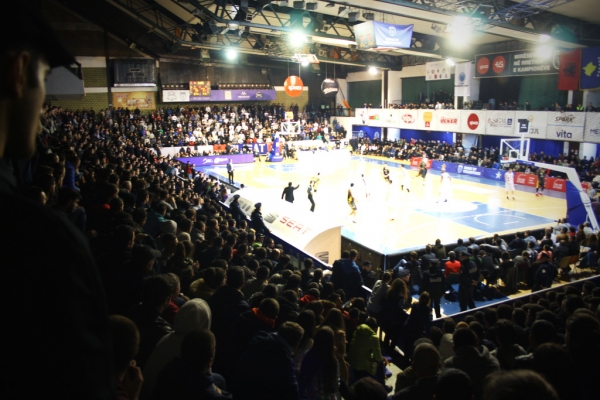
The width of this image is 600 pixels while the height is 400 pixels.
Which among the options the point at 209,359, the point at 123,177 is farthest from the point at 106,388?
the point at 123,177

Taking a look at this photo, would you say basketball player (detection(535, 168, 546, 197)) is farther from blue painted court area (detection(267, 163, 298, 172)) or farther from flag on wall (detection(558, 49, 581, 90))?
blue painted court area (detection(267, 163, 298, 172))

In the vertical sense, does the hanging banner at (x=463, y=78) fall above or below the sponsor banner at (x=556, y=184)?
above

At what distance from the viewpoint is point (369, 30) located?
21.3 meters

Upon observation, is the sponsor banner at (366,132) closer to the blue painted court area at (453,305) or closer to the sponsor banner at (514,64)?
the sponsor banner at (514,64)

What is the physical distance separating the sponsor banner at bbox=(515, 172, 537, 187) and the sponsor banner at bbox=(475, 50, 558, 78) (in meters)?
6.67

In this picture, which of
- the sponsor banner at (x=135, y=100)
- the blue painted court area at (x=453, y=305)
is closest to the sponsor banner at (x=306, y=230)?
the blue painted court area at (x=453, y=305)

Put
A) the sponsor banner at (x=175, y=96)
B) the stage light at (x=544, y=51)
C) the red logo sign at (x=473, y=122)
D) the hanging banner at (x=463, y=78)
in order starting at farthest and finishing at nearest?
1. the sponsor banner at (x=175, y=96)
2. the hanging banner at (x=463, y=78)
3. the red logo sign at (x=473, y=122)
4. the stage light at (x=544, y=51)

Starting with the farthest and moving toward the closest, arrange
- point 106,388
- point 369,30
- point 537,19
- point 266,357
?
point 537,19 → point 369,30 → point 266,357 → point 106,388

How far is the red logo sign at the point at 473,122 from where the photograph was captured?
115 feet

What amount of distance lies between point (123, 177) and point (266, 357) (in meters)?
7.08

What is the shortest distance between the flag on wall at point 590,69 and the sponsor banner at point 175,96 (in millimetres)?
30269

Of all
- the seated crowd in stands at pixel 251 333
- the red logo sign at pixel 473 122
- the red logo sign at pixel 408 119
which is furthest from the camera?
the red logo sign at pixel 408 119

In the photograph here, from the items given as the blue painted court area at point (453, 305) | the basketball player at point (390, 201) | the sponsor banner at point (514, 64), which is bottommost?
the blue painted court area at point (453, 305)

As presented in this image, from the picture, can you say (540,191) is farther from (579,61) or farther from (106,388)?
(106,388)
